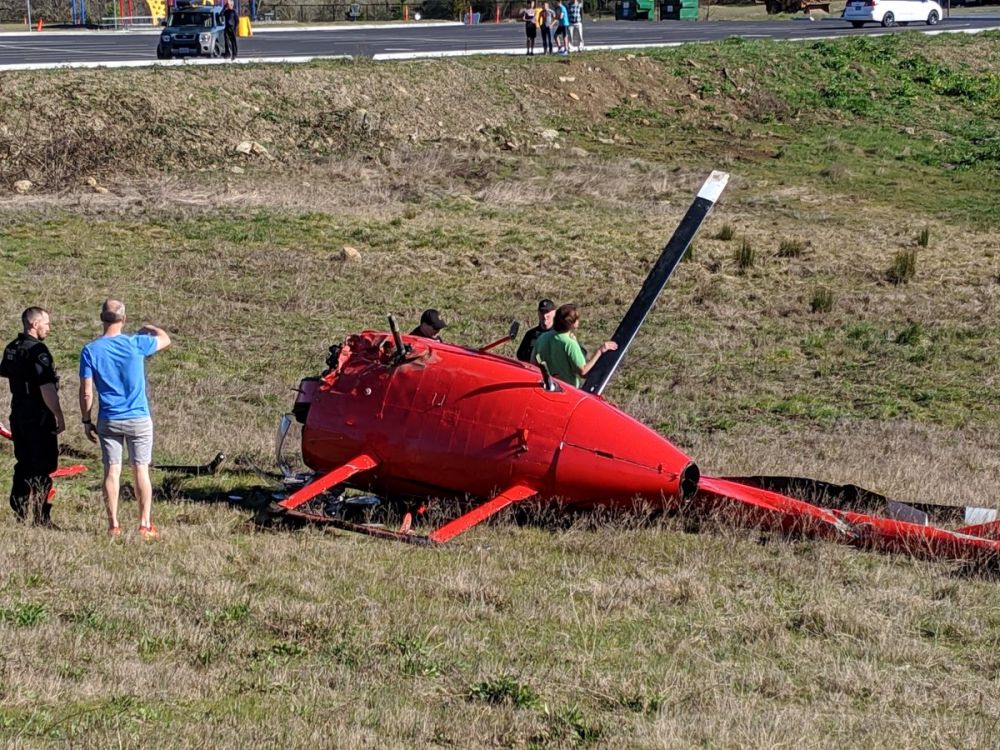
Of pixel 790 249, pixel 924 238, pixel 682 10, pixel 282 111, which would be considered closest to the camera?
pixel 790 249

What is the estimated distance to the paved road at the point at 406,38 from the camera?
143ft

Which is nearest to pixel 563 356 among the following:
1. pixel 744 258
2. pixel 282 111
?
pixel 744 258

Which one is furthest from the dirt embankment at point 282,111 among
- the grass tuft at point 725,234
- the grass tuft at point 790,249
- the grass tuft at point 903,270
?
the grass tuft at point 903,270

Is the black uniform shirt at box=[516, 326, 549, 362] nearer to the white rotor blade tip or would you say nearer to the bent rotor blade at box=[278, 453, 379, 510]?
the white rotor blade tip

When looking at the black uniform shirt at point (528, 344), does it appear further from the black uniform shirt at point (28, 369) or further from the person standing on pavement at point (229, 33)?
the person standing on pavement at point (229, 33)

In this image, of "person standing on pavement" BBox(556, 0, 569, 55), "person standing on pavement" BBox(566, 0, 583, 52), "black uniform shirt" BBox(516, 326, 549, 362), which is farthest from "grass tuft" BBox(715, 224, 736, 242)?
"person standing on pavement" BBox(566, 0, 583, 52)

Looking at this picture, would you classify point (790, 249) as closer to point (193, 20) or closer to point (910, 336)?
point (910, 336)

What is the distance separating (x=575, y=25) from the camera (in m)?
45.2

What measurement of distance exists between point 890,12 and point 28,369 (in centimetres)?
5424

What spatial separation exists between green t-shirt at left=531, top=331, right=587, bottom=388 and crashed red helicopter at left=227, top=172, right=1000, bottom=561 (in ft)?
2.36

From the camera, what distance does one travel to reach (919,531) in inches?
398

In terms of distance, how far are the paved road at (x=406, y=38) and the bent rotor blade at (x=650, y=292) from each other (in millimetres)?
30713

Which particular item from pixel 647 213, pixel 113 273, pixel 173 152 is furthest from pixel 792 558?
pixel 173 152

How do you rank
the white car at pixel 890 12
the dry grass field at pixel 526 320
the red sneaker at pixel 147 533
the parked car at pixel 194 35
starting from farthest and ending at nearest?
the white car at pixel 890 12
the parked car at pixel 194 35
the red sneaker at pixel 147 533
the dry grass field at pixel 526 320
